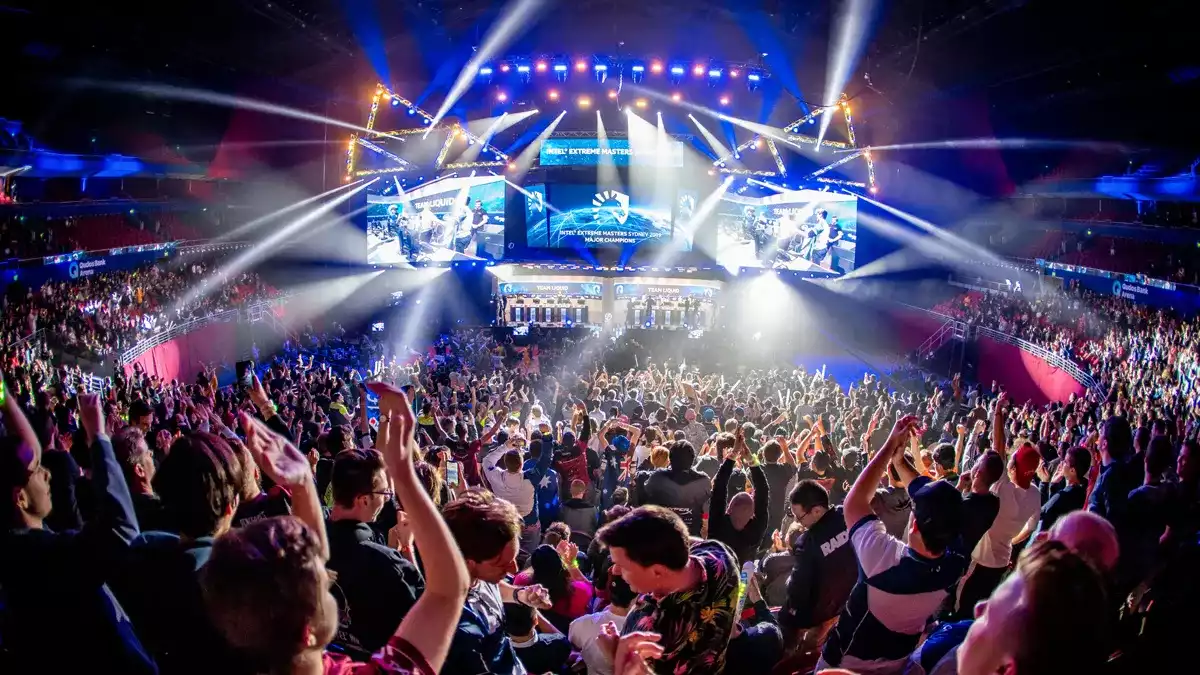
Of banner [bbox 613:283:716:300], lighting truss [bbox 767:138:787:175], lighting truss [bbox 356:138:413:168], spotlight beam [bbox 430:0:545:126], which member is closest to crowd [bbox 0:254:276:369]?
lighting truss [bbox 356:138:413:168]

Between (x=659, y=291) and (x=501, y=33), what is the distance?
9.33m

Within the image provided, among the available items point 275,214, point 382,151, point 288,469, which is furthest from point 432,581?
point 275,214

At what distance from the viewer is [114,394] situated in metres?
9.45

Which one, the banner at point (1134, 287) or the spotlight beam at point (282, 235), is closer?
the banner at point (1134, 287)

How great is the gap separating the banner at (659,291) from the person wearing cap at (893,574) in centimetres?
2316

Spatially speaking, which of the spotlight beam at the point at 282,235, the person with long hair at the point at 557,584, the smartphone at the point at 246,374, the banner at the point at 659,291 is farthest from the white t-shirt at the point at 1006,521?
the spotlight beam at the point at 282,235

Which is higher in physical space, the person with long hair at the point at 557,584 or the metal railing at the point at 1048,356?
the person with long hair at the point at 557,584

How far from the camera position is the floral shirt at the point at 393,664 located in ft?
5.26

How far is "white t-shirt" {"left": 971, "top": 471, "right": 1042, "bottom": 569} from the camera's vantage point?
13.8ft

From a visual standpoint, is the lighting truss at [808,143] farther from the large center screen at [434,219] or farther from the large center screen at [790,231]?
the large center screen at [434,219]

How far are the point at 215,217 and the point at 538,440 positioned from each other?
70.2 feet

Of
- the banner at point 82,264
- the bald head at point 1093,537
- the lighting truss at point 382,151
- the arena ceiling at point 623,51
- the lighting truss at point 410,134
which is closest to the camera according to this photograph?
the bald head at point 1093,537

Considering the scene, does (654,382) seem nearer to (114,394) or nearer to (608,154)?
(114,394)

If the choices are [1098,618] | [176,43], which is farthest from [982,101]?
[1098,618]
